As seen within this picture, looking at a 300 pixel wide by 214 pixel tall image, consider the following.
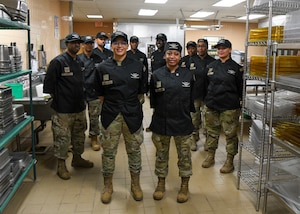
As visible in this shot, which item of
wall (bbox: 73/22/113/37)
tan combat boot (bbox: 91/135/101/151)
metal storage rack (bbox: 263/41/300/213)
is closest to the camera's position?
metal storage rack (bbox: 263/41/300/213)

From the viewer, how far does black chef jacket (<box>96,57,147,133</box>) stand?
108 inches

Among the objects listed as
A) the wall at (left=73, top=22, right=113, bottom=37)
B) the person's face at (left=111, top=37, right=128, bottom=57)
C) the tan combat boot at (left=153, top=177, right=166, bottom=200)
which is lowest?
the tan combat boot at (left=153, top=177, right=166, bottom=200)

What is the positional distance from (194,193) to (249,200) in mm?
564

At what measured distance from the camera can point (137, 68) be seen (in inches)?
112

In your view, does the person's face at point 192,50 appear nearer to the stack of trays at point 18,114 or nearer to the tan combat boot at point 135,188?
the tan combat boot at point 135,188

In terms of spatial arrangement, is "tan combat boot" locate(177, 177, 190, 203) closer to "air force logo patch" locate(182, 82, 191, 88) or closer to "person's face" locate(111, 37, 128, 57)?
"air force logo patch" locate(182, 82, 191, 88)

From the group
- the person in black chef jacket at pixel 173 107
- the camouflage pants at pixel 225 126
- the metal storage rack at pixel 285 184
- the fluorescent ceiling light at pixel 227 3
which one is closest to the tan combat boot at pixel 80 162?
the person in black chef jacket at pixel 173 107

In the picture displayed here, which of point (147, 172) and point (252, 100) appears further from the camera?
point (147, 172)

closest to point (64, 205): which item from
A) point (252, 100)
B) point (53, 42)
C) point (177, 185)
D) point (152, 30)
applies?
point (177, 185)

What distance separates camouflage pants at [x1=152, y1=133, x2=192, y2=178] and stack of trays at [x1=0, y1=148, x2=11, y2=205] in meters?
1.38

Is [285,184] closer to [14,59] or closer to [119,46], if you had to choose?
[119,46]

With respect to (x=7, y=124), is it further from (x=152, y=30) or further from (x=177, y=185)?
(x=152, y=30)

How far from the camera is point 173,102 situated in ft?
9.25

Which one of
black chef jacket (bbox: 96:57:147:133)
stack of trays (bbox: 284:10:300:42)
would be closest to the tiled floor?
black chef jacket (bbox: 96:57:147:133)
